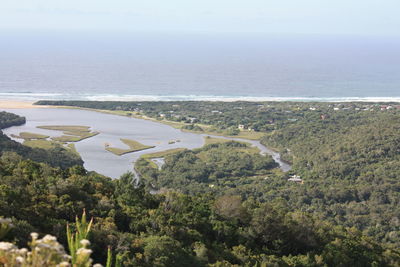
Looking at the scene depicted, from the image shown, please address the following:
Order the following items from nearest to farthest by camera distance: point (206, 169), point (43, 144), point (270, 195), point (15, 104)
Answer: point (270, 195), point (206, 169), point (43, 144), point (15, 104)

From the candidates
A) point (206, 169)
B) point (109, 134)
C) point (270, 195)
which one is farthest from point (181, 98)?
point (270, 195)

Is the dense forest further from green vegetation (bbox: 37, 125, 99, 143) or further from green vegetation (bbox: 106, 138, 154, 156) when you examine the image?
green vegetation (bbox: 37, 125, 99, 143)

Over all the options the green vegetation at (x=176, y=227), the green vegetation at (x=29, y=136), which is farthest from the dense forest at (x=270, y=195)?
the green vegetation at (x=29, y=136)

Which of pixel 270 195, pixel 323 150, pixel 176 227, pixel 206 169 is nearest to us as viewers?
pixel 176 227

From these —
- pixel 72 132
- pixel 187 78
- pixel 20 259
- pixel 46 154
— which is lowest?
pixel 46 154

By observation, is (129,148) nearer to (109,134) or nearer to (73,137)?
(109,134)

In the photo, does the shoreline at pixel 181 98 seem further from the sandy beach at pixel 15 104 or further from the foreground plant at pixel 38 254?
the foreground plant at pixel 38 254

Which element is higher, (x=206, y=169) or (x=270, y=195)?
(x=206, y=169)
